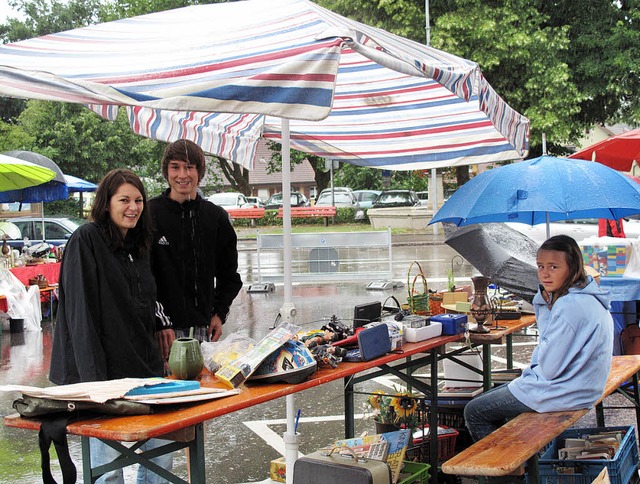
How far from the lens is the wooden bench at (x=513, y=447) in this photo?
358cm

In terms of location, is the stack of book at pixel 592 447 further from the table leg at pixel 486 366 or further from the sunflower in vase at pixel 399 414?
the sunflower in vase at pixel 399 414

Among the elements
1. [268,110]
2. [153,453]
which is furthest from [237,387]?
[268,110]

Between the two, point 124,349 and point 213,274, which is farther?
point 213,274

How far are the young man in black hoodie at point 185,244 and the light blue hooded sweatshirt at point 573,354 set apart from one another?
1946 millimetres

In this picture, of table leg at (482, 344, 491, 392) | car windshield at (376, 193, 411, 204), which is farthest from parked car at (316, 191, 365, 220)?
table leg at (482, 344, 491, 392)

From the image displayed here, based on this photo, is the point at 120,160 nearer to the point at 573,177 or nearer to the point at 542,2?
the point at 542,2

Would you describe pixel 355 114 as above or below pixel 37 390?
above

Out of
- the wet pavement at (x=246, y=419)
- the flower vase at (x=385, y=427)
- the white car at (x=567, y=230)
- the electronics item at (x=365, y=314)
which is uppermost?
the white car at (x=567, y=230)

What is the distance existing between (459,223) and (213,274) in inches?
87.2

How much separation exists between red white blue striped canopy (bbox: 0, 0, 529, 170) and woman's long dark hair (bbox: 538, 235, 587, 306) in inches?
35.8

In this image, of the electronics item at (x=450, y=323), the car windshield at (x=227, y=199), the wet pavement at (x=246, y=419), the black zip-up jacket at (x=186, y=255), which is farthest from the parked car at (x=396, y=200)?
the black zip-up jacket at (x=186, y=255)

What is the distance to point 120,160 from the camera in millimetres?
33031

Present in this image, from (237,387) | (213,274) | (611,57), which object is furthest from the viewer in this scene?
(611,57)

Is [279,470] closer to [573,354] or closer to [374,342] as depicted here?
[374,342]
